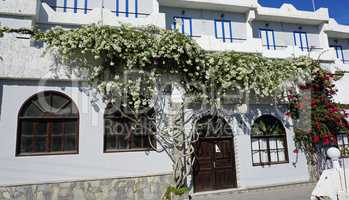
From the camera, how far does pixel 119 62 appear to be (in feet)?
25.9

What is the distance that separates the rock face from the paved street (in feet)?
4.75

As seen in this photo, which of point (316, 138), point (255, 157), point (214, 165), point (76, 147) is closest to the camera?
point (76, 147)

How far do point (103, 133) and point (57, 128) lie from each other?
139cm

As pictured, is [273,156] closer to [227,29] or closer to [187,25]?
[227,29]

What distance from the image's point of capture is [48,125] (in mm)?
7391

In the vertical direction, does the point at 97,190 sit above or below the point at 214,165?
below

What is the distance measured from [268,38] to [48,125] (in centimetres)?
1117

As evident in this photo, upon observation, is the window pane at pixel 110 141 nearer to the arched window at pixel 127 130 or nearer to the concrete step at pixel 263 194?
the arched window at pixel 127 130

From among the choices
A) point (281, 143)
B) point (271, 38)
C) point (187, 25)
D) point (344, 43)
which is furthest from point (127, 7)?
point (344, 43)

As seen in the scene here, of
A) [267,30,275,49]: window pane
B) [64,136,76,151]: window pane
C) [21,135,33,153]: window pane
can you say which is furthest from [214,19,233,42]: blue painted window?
[21,135,33,153]: window pane

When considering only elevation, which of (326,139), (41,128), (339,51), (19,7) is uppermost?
(339,51)

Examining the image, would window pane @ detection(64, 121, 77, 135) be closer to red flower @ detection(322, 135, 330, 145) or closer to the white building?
the white building

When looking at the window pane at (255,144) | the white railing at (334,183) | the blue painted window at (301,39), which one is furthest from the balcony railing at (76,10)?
the white railing at (334,183)

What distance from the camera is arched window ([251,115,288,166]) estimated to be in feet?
30.7
